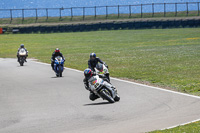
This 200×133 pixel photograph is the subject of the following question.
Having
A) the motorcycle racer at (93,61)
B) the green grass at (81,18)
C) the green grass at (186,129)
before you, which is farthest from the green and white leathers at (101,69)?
the green grass at (81,18)

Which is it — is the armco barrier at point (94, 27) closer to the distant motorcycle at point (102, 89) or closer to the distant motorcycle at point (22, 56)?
the distant motorcycle at point (22, 56)

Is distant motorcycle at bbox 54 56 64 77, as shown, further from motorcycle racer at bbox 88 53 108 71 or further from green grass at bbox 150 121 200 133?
green grass at bbox 150 121 200 133

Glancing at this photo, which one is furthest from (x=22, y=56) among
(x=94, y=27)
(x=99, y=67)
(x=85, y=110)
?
(x=94, y=27)

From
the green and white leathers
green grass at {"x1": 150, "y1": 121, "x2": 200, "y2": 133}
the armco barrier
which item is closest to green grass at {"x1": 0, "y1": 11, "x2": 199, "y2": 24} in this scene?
the armco barrier

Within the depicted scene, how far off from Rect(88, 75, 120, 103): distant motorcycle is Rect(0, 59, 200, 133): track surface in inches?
9.2

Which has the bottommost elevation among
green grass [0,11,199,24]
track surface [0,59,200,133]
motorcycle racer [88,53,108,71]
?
track surface [0,59,200,133]

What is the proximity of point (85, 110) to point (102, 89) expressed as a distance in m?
1.24

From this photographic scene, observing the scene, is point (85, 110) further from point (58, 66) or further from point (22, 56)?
point (22, 56)

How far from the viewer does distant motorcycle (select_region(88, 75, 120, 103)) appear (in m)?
12.5

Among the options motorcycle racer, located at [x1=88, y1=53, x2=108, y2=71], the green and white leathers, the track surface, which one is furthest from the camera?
motorcycle racer, located at [x1=88, y1=53, x2=108, y2=71]

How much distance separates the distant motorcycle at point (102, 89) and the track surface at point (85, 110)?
23cm

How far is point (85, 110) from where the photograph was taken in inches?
452

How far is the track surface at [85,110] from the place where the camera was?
31.0 feet

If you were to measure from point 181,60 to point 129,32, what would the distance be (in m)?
32.3
